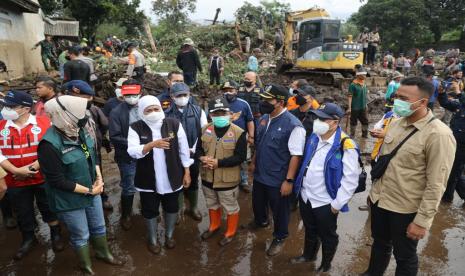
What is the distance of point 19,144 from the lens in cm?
362

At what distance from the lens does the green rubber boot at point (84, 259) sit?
3.42 m

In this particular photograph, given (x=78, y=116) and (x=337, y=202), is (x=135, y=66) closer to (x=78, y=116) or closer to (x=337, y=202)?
(x=78, y=116)

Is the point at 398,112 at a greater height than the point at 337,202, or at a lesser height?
greater

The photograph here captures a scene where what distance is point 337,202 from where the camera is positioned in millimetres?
3166

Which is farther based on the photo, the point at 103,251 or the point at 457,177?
the point at 457,177

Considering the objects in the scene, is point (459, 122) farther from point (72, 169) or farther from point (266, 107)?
point (72, 169)

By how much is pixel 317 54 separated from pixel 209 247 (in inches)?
551

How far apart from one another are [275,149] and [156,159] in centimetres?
135

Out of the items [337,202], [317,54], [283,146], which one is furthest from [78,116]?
[317,54]

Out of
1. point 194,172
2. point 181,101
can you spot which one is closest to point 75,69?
point 181,101

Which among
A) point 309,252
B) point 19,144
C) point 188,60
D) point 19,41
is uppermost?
point 19,41

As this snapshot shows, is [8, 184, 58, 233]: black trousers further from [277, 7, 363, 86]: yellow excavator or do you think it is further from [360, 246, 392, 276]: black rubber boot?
[277, 7, 363, 86]: yellow excavator

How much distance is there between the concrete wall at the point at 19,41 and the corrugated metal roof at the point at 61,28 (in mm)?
2727

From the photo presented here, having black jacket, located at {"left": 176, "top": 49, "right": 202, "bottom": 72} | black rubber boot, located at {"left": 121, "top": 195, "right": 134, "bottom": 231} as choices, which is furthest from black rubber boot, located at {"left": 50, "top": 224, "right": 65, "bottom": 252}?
black jacket, located at {"left": 176, "top": 49, "right": 202, "bottom": 72}
